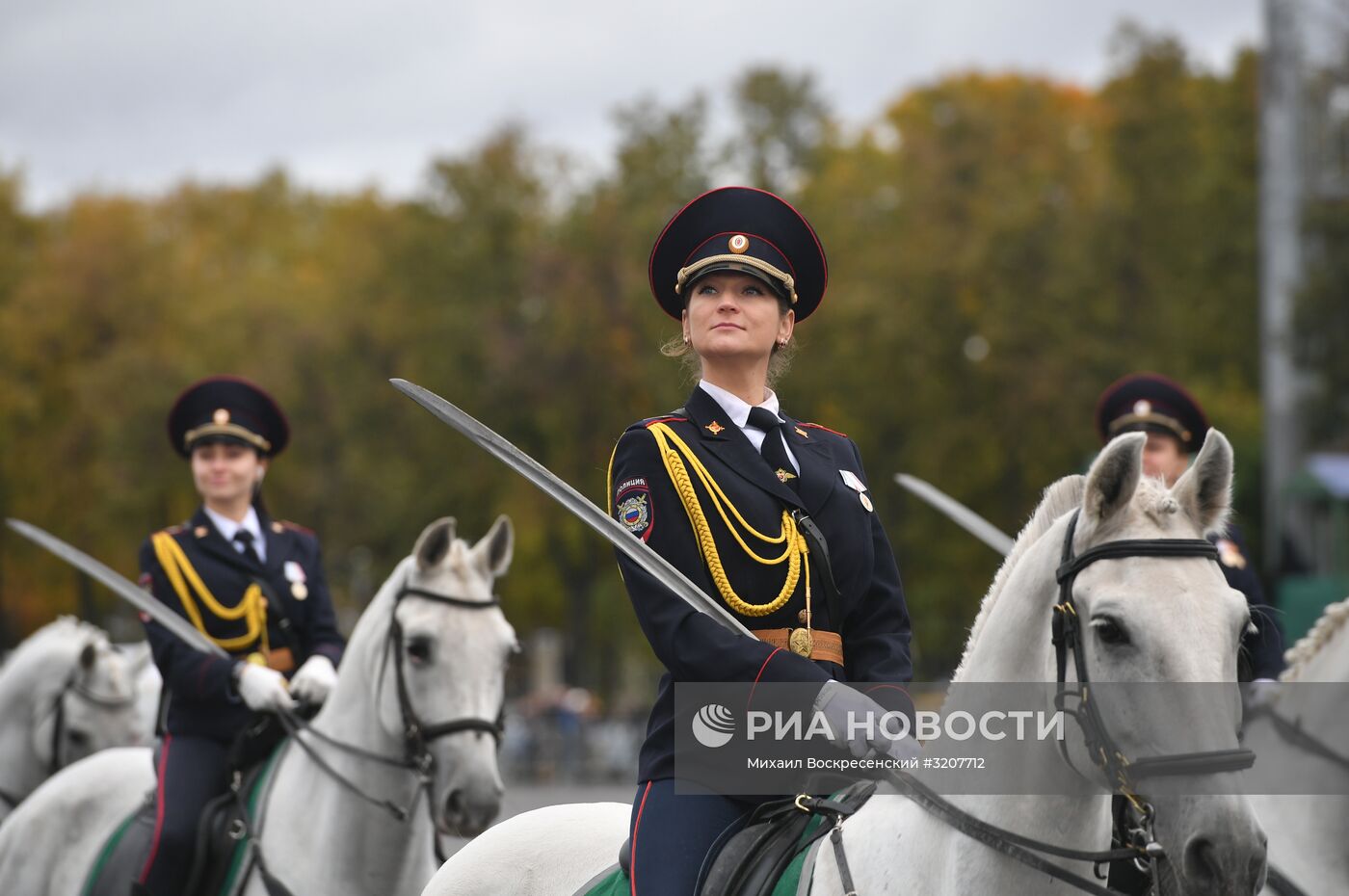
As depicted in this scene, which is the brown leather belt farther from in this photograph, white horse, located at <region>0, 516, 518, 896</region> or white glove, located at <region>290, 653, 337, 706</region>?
white glove, located at <region>290, 653, 337, 706</region>

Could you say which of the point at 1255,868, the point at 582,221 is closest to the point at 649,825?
the point at 1255,868

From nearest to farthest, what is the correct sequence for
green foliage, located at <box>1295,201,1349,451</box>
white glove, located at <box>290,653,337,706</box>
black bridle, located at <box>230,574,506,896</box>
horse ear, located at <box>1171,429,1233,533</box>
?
horse ear, located at <box>1171,429,1233,533</box> < black bridle, located at <box>230,574,506,896</box> < white glove, located at <box>290,653,337,706</box> < green foliage, located at <box>1295,201,1349,451</box>

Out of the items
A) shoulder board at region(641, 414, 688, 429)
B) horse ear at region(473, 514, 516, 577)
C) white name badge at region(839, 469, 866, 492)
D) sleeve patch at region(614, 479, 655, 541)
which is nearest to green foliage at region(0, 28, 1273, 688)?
horse ear at region(473, 514, 516, 577)

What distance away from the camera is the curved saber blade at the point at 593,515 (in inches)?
183

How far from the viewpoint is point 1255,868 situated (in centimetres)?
378

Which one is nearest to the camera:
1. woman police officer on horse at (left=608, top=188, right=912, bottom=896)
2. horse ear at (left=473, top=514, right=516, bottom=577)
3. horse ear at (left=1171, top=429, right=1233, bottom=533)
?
horse ear at (left=1171, top=429, right=1233, bottom=533)

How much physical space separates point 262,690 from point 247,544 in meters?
1.08

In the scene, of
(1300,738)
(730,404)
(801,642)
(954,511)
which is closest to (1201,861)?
(801,642)

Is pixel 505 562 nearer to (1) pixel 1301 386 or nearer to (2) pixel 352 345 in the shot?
(1) pixel 1301 386

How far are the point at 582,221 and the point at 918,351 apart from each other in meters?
7.70

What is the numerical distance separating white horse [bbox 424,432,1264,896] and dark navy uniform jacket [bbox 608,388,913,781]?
0.47 meters

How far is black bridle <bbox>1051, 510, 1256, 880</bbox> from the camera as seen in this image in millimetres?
3830

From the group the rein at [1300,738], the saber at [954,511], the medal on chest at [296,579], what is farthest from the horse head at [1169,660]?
the medal on chest at [296,579]

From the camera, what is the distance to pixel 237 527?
30.4 feet
